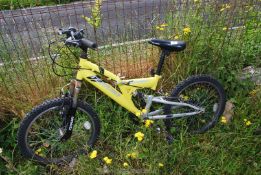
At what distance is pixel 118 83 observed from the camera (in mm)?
3029

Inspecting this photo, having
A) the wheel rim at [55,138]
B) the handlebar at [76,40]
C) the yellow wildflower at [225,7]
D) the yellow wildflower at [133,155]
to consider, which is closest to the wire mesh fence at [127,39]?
the yellow wildflower at [225,7]

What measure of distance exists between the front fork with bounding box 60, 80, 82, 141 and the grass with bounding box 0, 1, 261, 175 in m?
0.35

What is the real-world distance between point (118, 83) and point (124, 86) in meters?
0.10

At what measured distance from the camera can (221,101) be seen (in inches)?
138

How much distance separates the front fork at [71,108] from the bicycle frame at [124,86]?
3.5 inches

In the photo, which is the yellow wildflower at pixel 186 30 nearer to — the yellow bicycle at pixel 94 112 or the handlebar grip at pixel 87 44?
the yellow bicycle at pixel 94 112

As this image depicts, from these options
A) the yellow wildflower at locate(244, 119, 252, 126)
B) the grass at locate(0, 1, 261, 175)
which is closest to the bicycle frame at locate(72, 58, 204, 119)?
the grass at locate(0, 1, 261, 175)

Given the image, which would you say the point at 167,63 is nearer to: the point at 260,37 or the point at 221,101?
the point at 221,101

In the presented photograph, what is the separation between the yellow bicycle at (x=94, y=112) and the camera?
9.51 feet

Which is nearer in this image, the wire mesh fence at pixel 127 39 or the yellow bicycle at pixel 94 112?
the yellow bicycle at pixel 94 112

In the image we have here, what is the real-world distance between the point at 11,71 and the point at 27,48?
38 cm

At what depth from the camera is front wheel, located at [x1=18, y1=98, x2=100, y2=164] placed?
9.77ft

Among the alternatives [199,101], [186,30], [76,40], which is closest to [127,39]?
[186,30]

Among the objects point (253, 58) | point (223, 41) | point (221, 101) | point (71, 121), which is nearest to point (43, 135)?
point (71, 121)
